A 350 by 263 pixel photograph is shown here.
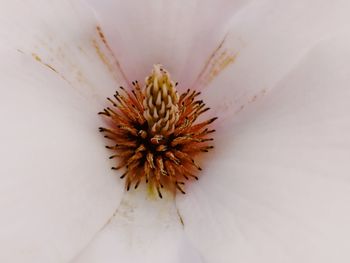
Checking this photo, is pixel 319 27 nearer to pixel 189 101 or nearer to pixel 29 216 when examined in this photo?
pixel 189 101

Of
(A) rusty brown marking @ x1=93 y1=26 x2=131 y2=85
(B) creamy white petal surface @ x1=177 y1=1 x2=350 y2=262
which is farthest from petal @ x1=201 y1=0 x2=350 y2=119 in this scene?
(A) rusty brown marking @ x1=93 y1=26 x2=131 y2=85

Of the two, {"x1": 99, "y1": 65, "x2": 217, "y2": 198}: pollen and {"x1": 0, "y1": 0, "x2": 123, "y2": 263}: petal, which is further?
{"x1": 99, "y1": 65, "x2": 217, "y2": 198}: pollen

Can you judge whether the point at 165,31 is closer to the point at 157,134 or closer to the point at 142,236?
the point at 157,134

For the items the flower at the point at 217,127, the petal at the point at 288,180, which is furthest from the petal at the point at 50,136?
the petal at the point at 288,180

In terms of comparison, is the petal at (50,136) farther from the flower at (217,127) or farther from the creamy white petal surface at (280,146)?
the creamy white petal surface at (280,146)

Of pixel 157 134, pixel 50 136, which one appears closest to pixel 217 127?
pixel 157 134

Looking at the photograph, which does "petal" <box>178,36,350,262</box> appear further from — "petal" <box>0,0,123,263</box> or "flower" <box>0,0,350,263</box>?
"petal" <box>0,0,123,263</box>

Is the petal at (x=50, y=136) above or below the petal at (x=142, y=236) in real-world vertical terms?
above
